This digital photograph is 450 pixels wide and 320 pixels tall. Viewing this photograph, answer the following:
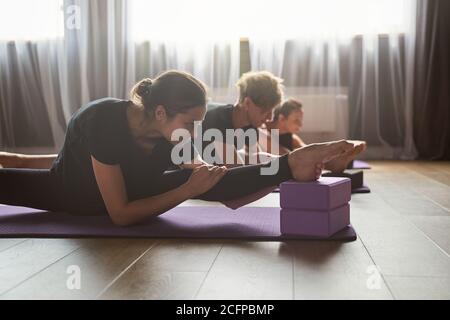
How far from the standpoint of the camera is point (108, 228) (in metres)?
1.55

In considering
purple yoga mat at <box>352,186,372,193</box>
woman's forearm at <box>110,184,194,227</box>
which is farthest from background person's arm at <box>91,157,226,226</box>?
purple yoga mat at <box>352,186,372,193</box>

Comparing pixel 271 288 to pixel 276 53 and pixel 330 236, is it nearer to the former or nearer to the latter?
pixel 330 236

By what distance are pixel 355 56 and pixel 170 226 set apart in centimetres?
287

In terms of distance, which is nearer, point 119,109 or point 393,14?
point 119,109

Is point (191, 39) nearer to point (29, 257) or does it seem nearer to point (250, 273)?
point (29, 257)

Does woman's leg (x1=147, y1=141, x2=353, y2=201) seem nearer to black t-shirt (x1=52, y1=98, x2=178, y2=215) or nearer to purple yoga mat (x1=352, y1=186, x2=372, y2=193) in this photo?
black t-shirt (x1=52, y1=98, x2=178, y2=215)

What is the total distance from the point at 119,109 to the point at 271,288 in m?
0.80

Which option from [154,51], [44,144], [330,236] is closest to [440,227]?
[330,236]

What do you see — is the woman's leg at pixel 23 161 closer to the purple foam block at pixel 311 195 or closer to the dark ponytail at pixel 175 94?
the dark ponytail at pixel 175 94

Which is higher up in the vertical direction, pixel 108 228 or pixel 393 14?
pixel 393 14

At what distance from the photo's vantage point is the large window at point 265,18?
3896 mm

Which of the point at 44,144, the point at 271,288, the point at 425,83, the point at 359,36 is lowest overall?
the point at 44,144

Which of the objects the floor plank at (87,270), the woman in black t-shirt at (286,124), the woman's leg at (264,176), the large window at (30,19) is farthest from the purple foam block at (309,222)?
the large window at (30,19)
